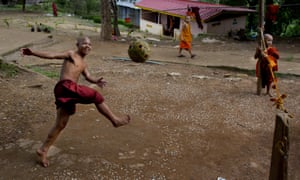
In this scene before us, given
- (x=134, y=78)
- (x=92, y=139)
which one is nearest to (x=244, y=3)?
(x=134, y=78)

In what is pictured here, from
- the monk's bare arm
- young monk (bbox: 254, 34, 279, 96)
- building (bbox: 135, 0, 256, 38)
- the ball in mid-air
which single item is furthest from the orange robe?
the monk's bare arm

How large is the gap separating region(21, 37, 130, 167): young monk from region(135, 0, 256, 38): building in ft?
45.8

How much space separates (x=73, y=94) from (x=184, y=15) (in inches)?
774

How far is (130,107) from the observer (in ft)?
20.9

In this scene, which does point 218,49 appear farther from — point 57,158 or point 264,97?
point 57,158

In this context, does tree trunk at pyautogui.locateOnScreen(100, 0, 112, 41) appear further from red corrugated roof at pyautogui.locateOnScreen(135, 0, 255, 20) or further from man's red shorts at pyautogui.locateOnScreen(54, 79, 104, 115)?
man's red shorts at pyautogui.locateOnScreen(54, 79, 104, 115)

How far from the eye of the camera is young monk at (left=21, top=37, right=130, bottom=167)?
3.75 meters

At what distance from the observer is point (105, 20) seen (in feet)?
50.2

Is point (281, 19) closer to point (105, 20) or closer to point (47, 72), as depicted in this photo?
point (105, 20)

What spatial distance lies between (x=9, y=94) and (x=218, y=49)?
990 cm

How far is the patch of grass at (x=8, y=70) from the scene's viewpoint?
25.7 feet

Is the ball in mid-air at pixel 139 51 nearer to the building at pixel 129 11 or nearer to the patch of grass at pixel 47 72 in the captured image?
the patch of grass at pixel 47 72

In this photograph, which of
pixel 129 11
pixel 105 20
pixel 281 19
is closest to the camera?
pixel 105 20

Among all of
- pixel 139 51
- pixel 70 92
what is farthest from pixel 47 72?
pixel 70 92
